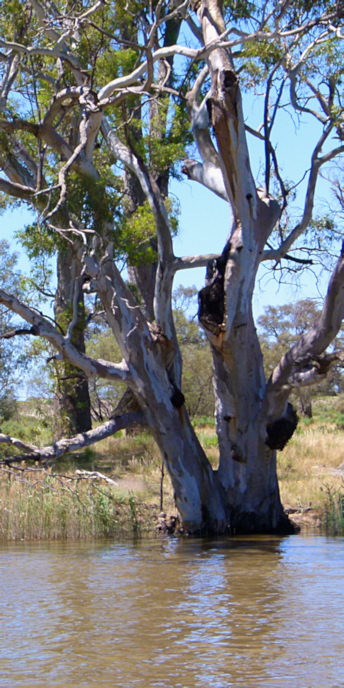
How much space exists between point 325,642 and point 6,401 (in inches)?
789

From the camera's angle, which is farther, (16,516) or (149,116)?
(149,116)

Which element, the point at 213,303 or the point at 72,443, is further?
the point at 72,443

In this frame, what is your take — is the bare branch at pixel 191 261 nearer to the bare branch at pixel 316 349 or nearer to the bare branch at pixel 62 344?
the bare branch at pixel 62 344

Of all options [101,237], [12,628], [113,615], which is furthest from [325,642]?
[101,237]

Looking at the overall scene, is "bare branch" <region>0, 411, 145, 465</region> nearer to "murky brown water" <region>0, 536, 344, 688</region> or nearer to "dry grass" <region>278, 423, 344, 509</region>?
"murky brown water" <region>0, 536, 344, 688</region>

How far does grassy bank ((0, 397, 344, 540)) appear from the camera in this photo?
37.8 ft

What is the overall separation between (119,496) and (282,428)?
10.8 feet

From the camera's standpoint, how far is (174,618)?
19.5 ft

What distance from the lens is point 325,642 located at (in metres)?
5.05

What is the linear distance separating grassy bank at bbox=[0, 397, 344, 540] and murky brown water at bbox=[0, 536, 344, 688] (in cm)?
178

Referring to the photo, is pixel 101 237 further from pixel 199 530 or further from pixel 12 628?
pixel 12 628

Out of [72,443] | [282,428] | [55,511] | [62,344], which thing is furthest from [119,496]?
[282,428]

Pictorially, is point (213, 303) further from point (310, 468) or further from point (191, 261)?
point (310, 468)

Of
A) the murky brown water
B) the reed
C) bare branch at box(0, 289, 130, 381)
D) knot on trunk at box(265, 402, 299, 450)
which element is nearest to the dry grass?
knot on trunk at box(265, 402, 299, 450)
